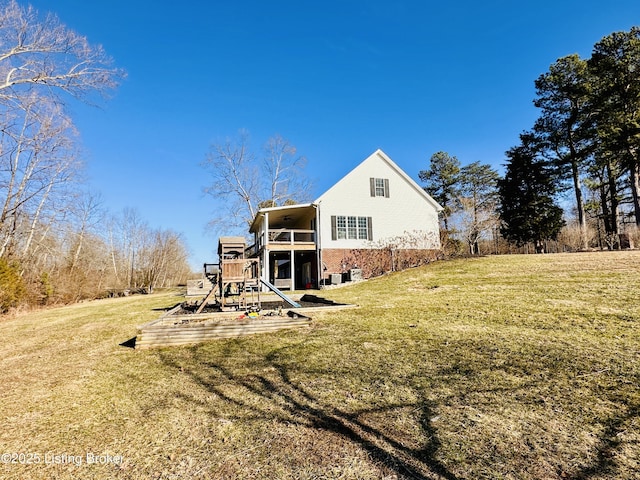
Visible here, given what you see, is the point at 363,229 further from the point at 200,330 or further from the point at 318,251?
the point at 200,330

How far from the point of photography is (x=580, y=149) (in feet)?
81.9

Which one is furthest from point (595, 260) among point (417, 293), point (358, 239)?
point (358, 239)

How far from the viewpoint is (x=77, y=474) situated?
8.79 ft

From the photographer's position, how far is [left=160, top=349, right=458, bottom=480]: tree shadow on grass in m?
2.70

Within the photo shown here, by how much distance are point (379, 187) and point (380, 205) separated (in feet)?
3.93

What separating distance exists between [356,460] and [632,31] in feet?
99.4

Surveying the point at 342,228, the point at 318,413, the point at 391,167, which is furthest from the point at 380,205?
the point at 318,413

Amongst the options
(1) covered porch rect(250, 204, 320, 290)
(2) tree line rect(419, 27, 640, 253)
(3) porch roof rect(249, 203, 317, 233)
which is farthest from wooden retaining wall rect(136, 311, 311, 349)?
(2) tree line rect(419, 27, 640, 253)

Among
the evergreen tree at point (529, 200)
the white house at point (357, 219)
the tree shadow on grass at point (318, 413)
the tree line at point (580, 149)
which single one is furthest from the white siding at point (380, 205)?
the tree shadow on grass at point (318, 413)

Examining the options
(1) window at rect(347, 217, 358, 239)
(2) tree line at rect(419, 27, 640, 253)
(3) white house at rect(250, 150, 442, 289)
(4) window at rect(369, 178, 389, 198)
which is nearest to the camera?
(3) white house at rect(250, 150, 442, 289)

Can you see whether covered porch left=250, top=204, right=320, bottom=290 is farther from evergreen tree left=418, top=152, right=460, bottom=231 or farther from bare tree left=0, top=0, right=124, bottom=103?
evergreen tree left=418, top=152, right=460, bottom=231

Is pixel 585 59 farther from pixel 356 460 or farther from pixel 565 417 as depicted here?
pixel 356 460

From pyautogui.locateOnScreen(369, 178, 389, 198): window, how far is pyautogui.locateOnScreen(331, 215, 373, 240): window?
1823mm

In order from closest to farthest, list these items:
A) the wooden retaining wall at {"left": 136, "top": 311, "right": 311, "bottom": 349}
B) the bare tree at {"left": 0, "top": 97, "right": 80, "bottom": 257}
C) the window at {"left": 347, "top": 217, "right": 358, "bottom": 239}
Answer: the wooden retaining wall at {"left": 136, "top": 311, "right": 311, "bottom": 349}
the bare tree at {"left": 0, "top": 97, "right": 80, "bottom": 257}
the window at {"left": 347, "top": 217, "right": 358, "bottom": 239}
